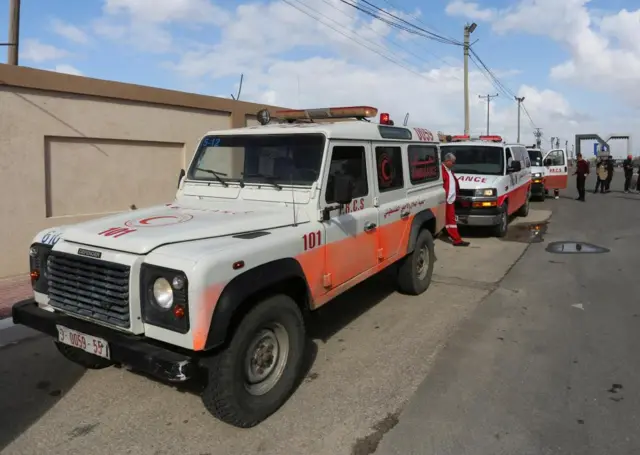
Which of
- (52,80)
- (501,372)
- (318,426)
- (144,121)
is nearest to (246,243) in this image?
(318,426)

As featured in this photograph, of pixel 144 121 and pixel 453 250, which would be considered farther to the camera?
pixel 453 250

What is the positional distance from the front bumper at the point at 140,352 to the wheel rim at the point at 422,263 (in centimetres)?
391

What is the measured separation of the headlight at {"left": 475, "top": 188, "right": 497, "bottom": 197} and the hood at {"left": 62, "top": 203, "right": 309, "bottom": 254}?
692 cm

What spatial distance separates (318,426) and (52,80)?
6.46 m

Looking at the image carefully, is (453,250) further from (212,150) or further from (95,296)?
(95,296)

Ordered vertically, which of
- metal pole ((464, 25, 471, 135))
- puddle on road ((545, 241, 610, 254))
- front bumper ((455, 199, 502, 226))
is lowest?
puddle on road ((545, 241, 610, 254))

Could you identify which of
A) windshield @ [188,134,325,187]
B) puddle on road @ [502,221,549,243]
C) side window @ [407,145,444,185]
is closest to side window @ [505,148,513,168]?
puddle on road @ [502,221,549,243]

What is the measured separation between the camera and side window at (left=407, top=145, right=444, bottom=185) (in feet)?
19.5

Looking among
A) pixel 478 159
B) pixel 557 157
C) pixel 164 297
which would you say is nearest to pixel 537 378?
pixel 164 297

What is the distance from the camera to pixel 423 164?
20.9ft

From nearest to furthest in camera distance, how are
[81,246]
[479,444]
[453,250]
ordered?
1. [479,444]
2. [81,246]
3. [453,250]

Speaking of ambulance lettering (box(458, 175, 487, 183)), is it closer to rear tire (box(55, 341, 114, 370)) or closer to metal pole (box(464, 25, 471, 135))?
rear tire (box(55, 341, 114, 370))

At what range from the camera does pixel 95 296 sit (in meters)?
3.15

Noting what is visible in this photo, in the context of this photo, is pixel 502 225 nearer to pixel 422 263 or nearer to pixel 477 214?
pixel 477 214
